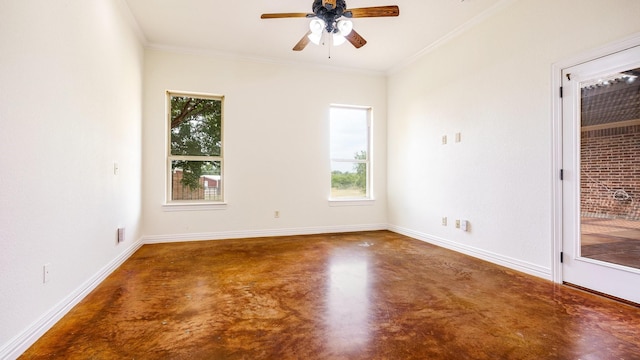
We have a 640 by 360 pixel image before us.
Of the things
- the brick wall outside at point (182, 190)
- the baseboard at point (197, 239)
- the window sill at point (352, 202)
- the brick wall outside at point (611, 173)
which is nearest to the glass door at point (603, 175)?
the brick wall outside at point (611, 173)

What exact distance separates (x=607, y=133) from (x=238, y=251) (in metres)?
4.05

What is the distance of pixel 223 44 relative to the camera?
4.29 meters

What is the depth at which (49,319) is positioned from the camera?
1.89 metres

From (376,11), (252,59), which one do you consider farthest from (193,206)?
(376,11)

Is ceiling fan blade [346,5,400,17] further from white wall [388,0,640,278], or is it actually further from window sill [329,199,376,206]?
window sill [329,199,376,206]

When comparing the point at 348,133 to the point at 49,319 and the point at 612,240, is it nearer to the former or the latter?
the point at 612,240

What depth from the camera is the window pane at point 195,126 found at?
14.9 ft

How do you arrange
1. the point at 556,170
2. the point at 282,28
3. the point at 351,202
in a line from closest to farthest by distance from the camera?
the point at 556,170 → the point at 282,28 → the point at 351,202

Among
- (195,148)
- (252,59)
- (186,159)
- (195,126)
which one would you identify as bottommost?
(186,159)

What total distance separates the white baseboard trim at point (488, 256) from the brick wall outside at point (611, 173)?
28.0 inches

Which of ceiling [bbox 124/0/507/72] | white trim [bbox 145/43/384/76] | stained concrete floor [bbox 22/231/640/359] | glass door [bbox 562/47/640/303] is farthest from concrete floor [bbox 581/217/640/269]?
white trim [bbox 145/43/384/76]

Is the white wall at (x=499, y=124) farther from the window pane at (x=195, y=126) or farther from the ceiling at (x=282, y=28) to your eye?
the window pane at (x=195, y=126)

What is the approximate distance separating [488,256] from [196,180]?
425cm

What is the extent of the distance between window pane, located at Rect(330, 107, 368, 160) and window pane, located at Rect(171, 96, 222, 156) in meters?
1.99
